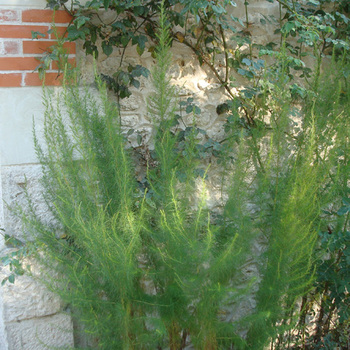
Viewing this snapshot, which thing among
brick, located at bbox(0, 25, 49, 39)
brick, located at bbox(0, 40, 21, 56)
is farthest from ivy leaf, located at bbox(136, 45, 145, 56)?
brick, located at bbox(0, 40, 21, 56)

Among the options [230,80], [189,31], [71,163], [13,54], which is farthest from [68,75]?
[230,80]

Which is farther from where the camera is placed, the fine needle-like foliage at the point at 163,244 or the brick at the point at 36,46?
the brick at the point at 36,46

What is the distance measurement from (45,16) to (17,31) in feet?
0.62

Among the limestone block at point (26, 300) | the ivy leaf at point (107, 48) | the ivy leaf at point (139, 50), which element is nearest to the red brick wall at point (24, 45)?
the ivy leaf at point (107, 48)

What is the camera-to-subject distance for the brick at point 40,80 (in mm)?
2404

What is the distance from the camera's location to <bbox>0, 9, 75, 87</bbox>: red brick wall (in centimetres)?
235

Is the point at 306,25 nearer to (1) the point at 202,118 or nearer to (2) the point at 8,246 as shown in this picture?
(1) the point at 202,118

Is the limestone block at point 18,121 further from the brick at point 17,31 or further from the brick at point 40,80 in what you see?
the brick at point 17,31

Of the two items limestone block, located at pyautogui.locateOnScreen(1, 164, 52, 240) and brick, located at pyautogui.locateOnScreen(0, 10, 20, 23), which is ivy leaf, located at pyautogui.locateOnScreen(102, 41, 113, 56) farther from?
limestone block, located at pyautogui.locateOnScreen(1, 164, 52, 240)

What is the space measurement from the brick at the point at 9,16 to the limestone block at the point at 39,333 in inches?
70.2

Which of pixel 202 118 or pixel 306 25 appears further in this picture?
pixel 202 118

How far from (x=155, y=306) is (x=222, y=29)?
1928mm

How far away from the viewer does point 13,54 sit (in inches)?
93.3

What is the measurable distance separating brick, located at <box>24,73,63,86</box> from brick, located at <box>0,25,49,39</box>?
0.23 metres
